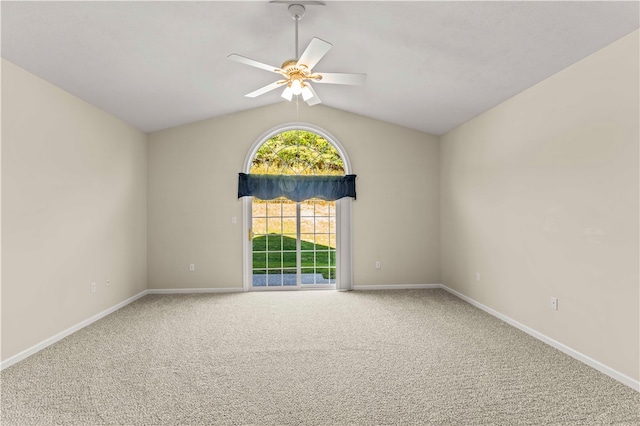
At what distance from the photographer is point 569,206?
9.20 ft

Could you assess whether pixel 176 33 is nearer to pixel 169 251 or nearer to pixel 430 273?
pixel 169 251

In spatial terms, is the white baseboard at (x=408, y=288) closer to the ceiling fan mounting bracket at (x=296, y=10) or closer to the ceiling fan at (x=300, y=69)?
the ceiling fan at (x=300, y=69)

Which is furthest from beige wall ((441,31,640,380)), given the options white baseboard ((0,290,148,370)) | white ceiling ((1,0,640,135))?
white baseboard ((0,290,148,370))

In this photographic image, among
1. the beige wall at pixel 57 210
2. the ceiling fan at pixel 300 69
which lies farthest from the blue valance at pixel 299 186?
the ceiling fan at pixel 300 69

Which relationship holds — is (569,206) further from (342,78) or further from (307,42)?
(307,42)

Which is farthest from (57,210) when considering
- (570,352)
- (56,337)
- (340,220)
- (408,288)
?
(570,352)

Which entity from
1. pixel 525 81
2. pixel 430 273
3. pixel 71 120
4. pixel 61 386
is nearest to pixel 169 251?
pixel 71 120

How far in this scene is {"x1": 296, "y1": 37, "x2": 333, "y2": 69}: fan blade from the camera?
7.01ft

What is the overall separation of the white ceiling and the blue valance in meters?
1.44

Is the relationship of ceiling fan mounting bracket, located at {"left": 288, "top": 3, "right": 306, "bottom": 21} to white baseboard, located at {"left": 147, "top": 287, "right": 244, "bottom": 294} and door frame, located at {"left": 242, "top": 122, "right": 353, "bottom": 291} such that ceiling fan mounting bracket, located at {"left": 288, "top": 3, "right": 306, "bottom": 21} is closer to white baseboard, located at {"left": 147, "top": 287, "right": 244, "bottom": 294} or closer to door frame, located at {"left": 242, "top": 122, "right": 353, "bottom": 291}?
door frame, located at {"left": 242, "top": 122, "right": 353, "bottom": 291}

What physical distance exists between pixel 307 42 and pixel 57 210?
112 inches

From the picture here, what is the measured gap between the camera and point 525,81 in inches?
126

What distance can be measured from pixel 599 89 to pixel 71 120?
4.71 metres

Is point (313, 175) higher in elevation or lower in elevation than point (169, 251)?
higher
